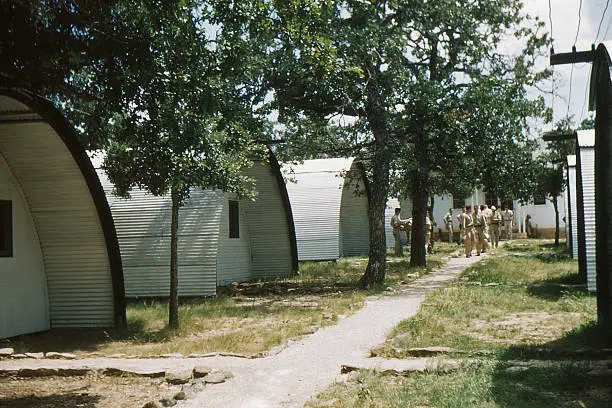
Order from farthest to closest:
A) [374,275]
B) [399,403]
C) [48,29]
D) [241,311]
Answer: [374,275] → [241,311] → [48,29] → [399,403]

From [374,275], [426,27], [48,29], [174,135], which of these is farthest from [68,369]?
[426,27]

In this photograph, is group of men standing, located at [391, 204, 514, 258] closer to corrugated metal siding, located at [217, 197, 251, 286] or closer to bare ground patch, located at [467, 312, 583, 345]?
corrugated metal siding, located at [217, 197, 251, 286]

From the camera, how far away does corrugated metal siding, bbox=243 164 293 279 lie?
811 inches

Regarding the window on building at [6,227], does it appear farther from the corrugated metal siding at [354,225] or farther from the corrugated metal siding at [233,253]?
the corrugated metal siding at [354,225]

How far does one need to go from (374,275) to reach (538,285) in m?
3.92

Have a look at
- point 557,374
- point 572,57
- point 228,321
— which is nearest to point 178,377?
point 557,374

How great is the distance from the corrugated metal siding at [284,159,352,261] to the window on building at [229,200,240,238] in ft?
15.3

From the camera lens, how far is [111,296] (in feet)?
40.0

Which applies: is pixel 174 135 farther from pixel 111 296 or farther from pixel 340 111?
pixel 340 111

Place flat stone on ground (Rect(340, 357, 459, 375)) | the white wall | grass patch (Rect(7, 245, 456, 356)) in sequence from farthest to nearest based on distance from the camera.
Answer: the white wall → grass patch (Rect(7, 245, 456, 356)) → flat stone on ground (Rect(340, 357, 459, 375))

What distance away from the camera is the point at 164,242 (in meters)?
16.6

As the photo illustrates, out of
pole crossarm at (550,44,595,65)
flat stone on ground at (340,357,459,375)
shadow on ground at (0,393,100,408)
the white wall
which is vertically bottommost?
shadow on ground at (0,393,100,408)

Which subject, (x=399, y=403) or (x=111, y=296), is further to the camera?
(x=111, y=296)

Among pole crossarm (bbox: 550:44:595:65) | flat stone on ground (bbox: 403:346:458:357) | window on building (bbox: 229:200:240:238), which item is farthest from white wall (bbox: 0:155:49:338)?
pole crossarm (bbox: 550:44:595:65)
